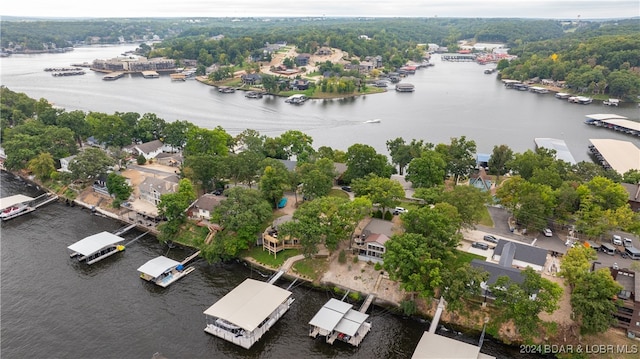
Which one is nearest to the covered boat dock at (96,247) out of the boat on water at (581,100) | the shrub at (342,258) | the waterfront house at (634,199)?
the shrub at (342,258)

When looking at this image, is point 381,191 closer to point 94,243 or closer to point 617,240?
point 617,240

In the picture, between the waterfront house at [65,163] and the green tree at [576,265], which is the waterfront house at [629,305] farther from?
the waterfront house at [65,163]

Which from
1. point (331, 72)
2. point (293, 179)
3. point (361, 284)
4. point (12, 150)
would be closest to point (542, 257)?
point (361, 284)

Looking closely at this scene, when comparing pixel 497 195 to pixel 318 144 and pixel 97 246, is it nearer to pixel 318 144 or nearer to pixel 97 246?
pixel 318 144

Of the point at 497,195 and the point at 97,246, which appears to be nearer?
the point at 97,246

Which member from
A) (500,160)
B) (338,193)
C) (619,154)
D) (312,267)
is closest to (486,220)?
(500,160)

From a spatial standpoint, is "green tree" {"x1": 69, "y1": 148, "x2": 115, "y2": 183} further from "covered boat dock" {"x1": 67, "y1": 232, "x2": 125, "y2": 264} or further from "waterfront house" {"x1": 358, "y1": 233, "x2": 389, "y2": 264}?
"waterfront house" {"x1": 358, "y1": 233, "x2": 389, "y2": 264}
